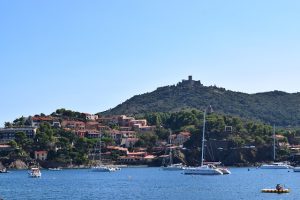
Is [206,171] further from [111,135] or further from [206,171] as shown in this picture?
[111,135]

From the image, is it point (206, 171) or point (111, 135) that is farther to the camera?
point (111, 135)

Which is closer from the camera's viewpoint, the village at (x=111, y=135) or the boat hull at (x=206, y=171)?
the boat hull at (x=206, y=171)

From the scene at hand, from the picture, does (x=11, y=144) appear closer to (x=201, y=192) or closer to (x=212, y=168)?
(x=212, y=168)

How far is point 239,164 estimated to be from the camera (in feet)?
479

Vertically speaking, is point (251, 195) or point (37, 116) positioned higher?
point (37, 116)

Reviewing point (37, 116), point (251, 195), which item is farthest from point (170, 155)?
point (251, 195)

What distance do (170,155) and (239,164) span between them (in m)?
15.9

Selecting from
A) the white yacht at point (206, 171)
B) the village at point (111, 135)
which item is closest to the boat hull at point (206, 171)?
the white yacht at point (206, 171)

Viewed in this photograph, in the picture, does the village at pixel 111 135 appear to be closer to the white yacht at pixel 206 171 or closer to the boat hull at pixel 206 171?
the white yacht at pixel 206 171

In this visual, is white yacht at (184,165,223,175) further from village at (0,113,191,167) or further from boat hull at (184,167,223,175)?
village at (0,113,191,167)

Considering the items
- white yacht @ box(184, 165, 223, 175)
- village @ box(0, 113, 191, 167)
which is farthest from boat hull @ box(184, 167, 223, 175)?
village @ box(0, 113, 191, 167)

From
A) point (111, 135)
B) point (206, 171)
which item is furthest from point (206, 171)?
point (111, 135)

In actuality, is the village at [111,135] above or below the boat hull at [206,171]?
above

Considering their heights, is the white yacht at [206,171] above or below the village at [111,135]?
below
